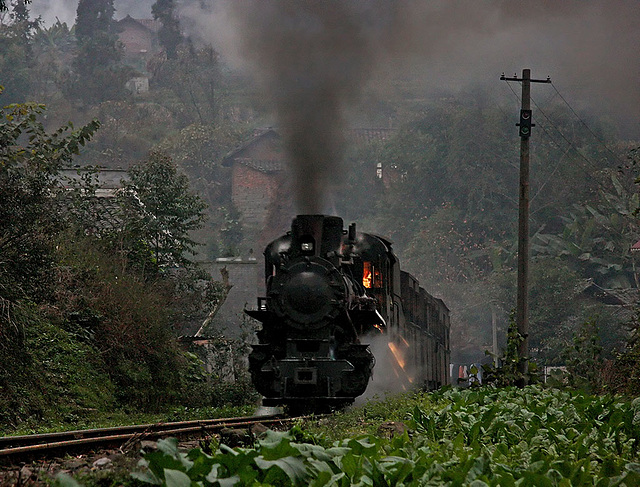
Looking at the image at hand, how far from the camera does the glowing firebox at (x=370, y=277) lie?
1631cm

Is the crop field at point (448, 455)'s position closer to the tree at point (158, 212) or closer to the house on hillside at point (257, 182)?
the tree at point (158, 212)

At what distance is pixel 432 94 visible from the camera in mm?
69875

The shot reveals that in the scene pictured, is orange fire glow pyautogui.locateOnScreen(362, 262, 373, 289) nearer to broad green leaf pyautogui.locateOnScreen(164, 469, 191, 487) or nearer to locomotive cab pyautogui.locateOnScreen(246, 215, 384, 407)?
locomotive cab pyautogui.locateOnScreen(246, 215, 384, 407)

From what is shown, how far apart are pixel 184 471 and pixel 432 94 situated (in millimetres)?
65984

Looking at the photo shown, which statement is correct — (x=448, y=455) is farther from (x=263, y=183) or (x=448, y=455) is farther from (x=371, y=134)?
(x=371, y=134)

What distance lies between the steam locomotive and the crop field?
10.6ft

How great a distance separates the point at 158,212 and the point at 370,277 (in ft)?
44.6

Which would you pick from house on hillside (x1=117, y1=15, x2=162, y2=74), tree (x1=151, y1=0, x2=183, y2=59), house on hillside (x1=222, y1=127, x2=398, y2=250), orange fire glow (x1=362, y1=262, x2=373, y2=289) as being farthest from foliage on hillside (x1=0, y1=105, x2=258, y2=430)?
house on hillside (x1=117, y1=15, x2=162, y2=74)

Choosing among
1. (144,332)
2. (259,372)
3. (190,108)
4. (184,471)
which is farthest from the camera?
(190,108)

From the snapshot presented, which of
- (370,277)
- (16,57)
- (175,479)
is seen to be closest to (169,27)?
(16,57)

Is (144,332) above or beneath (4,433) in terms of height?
above

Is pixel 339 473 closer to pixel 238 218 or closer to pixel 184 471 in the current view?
pixel 184 471

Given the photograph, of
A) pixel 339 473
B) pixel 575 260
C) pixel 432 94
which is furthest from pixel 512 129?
pixel 339 473

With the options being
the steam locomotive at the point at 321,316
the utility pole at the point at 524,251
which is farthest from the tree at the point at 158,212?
the steam locomotive at the point at 321,316
